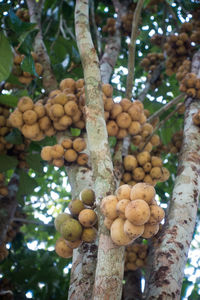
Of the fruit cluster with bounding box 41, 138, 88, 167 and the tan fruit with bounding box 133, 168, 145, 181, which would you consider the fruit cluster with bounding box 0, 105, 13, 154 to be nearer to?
the fruit cluster with bounding box 41, 138, 88, 167

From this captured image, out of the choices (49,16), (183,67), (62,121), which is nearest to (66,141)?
(62,121)

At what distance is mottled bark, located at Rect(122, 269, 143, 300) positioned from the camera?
341 cm

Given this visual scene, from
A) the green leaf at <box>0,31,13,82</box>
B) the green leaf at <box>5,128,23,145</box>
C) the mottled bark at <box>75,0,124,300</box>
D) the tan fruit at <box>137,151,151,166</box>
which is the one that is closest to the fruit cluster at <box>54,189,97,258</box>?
the mottled bark at <box>75,0,124,300</box>

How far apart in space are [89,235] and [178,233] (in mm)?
571

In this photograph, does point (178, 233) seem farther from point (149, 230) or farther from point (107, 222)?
point (107, 222)

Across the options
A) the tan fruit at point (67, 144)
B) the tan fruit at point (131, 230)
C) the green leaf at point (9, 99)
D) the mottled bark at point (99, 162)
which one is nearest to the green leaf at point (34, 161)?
the green leaf at point (9, 99)

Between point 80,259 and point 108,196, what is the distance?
0.57 meters

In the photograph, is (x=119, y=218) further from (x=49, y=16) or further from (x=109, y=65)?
(x=49, y=16)

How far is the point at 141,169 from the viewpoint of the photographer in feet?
8.73

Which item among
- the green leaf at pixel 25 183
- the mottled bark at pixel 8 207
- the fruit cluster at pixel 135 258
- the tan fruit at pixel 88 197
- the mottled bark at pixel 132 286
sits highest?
the green leaf at pixel 25 183

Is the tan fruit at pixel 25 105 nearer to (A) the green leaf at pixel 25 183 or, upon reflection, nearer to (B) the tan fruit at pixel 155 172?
(B) the tan fruit at pixel 155 172

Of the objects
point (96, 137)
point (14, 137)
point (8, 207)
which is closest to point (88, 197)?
point (96, 137)

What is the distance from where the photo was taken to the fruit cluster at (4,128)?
351 centimetres

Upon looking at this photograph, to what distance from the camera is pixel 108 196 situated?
1.50m
